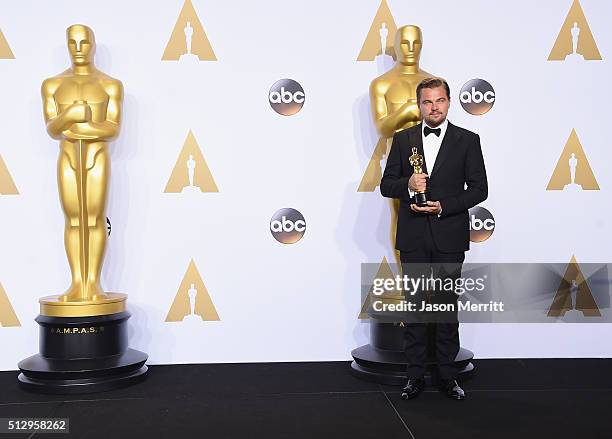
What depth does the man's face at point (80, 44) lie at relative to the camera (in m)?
3.63

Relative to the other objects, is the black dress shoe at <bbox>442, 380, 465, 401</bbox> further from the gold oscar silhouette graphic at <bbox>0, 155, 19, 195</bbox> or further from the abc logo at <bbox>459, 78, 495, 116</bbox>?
the gold oscar silhouette graphic at <bbox>0, 155, 19, 195</bbox>

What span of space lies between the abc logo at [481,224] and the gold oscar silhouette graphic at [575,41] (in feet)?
3.35

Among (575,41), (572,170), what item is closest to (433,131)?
(572,170)

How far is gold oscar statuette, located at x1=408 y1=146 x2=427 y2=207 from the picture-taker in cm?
299

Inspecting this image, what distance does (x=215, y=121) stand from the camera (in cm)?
408

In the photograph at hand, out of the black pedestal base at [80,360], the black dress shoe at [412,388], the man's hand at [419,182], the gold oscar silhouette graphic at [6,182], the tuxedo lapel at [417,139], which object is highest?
the tuxedo lapel at [417,139]

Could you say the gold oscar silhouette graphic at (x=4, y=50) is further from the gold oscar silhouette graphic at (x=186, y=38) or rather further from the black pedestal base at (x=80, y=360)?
the black pedestal base at (x=80, y=360)

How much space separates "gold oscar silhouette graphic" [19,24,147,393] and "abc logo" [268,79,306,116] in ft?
2.95

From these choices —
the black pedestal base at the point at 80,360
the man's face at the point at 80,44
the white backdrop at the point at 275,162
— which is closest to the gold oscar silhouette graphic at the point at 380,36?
the white backdrop at the point at 275,162

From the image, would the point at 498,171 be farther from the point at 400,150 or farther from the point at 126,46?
the point at 126,46

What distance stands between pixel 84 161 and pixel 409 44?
1.85 m

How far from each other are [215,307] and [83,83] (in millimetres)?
1470

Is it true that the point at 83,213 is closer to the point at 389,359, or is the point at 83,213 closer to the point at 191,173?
the point at 191,173

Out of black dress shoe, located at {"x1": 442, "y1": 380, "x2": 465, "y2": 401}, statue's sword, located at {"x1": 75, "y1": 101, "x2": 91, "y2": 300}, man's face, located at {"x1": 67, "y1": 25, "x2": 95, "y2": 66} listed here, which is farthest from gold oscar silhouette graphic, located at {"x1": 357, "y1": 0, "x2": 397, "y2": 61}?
black dress shoe, located at {"x1": 442, "y1": 380, "x2": 465, "y2": 401}
